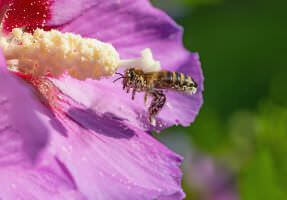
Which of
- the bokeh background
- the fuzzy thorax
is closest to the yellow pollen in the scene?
the fuzzy thorax

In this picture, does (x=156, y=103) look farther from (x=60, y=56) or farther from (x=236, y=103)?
(x=236, y=103)

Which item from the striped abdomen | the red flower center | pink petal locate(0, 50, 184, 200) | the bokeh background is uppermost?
the red flower center

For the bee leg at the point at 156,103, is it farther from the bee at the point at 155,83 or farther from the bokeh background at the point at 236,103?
the bokeh background at the point at 236,103

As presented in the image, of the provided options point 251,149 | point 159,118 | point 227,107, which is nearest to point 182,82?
point 159,118

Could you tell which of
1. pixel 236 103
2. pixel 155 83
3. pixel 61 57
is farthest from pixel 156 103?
pixel 236 103

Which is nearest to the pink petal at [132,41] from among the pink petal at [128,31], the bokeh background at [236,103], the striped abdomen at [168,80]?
the pink petal at [128,31]

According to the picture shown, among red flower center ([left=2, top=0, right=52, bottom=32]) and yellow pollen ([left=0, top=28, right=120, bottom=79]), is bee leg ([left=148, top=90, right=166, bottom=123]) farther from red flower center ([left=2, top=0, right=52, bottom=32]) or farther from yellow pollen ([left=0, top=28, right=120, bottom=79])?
red flower center ([left=2, top=0, right=52, bottom=32])

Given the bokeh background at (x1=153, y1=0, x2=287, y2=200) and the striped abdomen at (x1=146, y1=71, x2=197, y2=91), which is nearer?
the striped abdomen at (x1=146, y1=71, x2=197, y2=91)

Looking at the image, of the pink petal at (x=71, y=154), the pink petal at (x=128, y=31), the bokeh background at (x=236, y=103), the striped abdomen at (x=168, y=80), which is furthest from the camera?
the bokeh background at (x=236, y=103)
